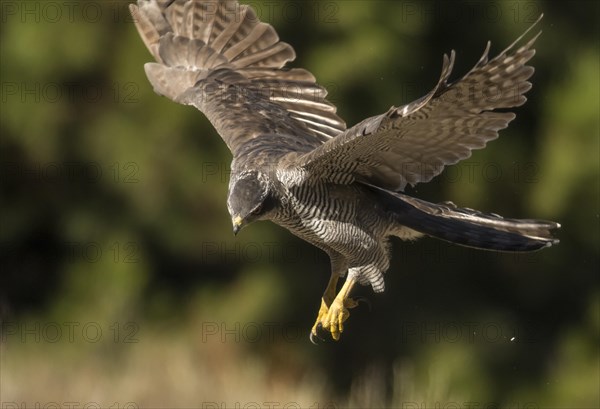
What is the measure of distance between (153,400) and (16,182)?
209 inches

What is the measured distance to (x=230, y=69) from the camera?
8266mm

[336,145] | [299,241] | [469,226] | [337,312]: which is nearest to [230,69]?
[337,312]

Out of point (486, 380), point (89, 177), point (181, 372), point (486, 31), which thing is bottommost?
point (486, 380)

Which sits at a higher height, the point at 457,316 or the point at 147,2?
the point at 147,2

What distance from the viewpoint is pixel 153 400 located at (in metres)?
10.1

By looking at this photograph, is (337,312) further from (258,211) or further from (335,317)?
(258,211)

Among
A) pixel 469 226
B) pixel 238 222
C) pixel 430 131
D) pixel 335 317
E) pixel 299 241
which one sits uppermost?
pixel 430 131

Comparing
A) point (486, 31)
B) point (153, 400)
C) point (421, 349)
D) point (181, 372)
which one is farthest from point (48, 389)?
point (486, 31)

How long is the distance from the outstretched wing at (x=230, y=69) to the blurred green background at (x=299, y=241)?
4.00 metres

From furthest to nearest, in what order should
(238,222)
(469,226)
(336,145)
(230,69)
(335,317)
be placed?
(230,69) < (335,317) < (469,226) < (238,222) < (336,145)

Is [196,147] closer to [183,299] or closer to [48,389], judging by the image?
[183,299]

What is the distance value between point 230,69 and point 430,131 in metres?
2.22

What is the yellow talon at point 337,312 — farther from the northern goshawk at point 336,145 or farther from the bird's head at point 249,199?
the bird's head at point 249,199

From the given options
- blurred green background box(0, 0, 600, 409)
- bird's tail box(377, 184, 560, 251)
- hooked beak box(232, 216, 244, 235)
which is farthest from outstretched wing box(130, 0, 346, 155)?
blurred green background box(0, 0, 600, 409)
